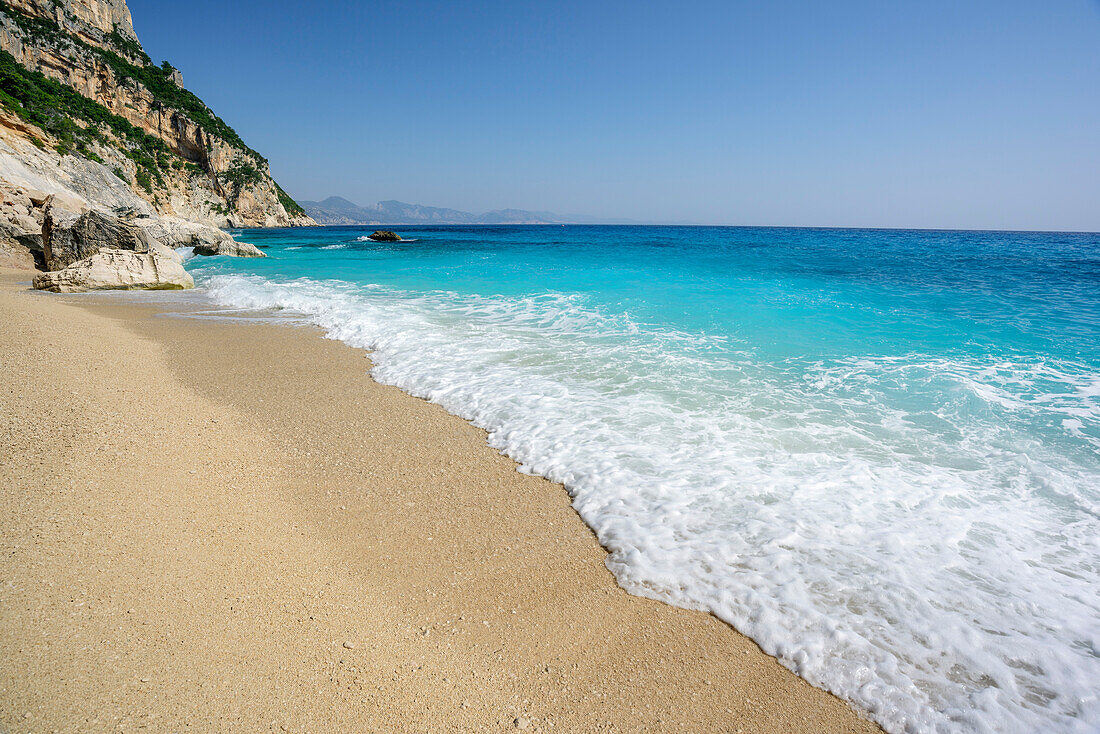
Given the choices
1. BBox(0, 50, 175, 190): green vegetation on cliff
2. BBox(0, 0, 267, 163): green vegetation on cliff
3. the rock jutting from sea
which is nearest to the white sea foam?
the rock jutting from sea

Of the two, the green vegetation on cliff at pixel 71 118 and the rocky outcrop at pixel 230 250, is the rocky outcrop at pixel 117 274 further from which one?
the green vegetation on cliff at pixel 71 118

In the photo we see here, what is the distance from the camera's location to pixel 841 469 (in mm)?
4328

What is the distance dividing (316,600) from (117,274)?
16017 millimetres

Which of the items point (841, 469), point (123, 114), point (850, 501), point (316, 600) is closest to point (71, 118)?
point (123, 114)

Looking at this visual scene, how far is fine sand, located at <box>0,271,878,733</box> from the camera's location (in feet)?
6.87

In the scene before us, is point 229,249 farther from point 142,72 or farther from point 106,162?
point 142,72

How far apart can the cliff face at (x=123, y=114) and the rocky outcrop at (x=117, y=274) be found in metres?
21.5

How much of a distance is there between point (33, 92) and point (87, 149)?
16.2 ft

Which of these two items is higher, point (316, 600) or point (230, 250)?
point (230, 250)

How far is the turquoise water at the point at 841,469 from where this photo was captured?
257 cm

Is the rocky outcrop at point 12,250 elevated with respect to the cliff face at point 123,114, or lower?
lower

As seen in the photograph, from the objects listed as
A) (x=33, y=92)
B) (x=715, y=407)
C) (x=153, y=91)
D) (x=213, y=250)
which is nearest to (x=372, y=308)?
(x=715, y=407)

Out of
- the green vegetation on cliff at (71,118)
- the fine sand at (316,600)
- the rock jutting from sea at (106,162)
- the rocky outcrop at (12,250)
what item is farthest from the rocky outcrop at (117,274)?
the green vegetation on cliff at (71,118)

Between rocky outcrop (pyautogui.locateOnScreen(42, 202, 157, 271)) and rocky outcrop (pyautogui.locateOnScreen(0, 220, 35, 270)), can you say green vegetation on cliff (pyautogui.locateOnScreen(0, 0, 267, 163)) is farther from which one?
rocky outcrop (pyautogui.locateOnScreen(42, 202, 157, 271))
